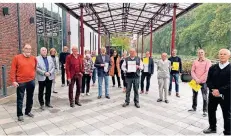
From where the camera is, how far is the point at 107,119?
4.82 meters

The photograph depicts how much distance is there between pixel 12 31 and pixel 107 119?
17.6ft

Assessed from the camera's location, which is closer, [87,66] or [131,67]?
[131,67]

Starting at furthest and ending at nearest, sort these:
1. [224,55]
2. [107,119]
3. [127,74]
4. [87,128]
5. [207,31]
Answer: [207,31] < [127,74] < [107,119] < [87,128] < [224,55]

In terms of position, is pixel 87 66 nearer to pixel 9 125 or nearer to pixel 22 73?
pixel 22 73

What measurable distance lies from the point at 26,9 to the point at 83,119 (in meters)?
6.63

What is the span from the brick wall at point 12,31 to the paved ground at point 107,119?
179cm

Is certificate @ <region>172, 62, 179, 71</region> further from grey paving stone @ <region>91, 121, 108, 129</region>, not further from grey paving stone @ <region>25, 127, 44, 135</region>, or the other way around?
grey paving stone @ <region>25, 127, 44, 135</region>

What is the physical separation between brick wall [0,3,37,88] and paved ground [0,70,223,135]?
1792 millimetres

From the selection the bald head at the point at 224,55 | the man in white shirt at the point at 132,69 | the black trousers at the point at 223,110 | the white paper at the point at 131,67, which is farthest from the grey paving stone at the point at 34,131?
the bald head at the point at 224,55

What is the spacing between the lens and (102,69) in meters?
6.62

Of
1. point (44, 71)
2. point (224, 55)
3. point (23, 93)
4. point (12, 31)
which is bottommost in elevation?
point (23, 93)

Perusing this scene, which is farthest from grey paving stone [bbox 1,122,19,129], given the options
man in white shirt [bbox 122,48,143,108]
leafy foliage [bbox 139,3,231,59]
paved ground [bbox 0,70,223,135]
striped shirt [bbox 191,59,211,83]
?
leafy foliage [bbox 139,3,231,59]

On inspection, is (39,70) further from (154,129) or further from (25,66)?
(154,129)

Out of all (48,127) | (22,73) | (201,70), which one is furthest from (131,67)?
(22,73)
